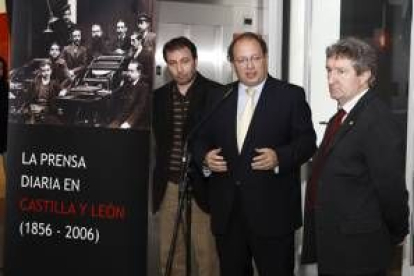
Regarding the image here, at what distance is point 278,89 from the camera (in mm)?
2541

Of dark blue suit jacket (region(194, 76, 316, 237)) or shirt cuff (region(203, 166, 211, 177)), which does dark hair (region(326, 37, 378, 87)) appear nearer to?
dark blue suit jacket (region(194, 76, 316, 237))

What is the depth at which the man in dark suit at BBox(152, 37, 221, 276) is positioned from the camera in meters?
3.02

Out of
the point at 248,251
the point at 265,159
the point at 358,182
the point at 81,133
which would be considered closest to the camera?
the point at 358,182

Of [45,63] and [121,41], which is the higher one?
[121,41]

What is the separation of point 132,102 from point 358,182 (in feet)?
3.84

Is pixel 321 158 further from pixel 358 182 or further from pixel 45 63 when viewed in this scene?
pixel 45 63

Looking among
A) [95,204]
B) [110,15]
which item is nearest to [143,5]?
[110,15]

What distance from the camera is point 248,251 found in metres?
2.60

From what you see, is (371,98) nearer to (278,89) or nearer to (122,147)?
(278,89)

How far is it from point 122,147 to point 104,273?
2.02ft

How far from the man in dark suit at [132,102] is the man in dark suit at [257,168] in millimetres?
352

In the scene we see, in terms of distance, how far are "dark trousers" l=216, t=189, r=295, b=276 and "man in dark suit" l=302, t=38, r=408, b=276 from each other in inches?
15.8

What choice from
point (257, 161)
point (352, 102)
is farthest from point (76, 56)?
point (352, 102)

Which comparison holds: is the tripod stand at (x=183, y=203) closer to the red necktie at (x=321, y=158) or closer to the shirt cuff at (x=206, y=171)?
the shirt cuff at (x=206, y=171)
